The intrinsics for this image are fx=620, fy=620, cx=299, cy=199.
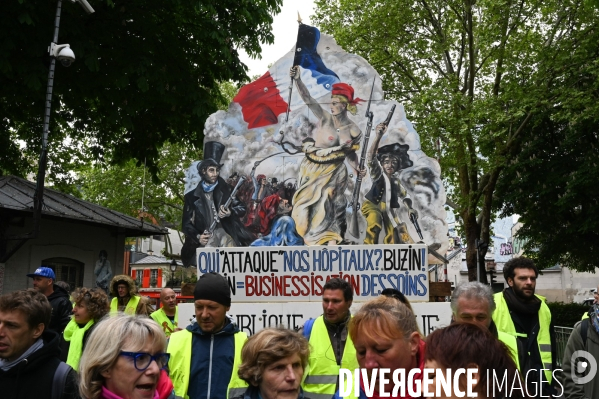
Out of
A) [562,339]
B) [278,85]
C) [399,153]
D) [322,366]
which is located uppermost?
[278,85]

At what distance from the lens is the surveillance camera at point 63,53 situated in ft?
31.7

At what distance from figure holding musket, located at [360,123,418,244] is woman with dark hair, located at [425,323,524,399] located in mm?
5023

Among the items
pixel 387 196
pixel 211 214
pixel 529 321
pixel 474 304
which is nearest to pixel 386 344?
pixel 474 304

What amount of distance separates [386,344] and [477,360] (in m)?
0.82

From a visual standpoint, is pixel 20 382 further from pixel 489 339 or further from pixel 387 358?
pixel 489 339

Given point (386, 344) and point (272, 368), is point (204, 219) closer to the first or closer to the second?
point (272, 368)

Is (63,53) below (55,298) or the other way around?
the other way around

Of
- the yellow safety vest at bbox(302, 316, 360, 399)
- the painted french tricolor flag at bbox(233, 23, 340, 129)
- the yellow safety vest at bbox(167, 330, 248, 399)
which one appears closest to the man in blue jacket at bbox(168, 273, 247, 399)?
the yellow safety vest at bbox(167, 330, 248, 399)

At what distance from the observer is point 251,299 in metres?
6.75

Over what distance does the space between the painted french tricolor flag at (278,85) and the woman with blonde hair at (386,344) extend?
5.22 meters

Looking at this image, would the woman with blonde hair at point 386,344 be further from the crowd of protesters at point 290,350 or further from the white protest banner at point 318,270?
the white protest banner at point 318,270

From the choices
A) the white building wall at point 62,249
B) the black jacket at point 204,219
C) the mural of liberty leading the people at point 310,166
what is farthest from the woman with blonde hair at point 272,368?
the white building wall at point 62,249

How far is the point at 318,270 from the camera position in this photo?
6672 mm

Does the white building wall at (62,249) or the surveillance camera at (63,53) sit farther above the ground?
the surveillance camera at (63,53)
